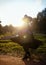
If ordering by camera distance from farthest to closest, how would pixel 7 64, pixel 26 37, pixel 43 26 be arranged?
pixel 43 26 < pixel 26 37 < pixel 7 64

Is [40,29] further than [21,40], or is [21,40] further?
[40,29]

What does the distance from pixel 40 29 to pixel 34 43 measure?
170 ft

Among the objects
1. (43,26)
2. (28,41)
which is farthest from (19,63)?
(43,26)

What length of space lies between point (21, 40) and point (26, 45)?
0.47 meters

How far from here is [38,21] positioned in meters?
63.8

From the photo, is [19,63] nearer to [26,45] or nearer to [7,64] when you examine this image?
[7,64]

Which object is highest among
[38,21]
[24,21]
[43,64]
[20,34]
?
[38,21]

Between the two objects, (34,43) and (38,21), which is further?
(38,21)

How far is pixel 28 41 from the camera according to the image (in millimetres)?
11094

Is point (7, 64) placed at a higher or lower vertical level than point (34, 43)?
lower

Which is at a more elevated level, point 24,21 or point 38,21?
point 38,21

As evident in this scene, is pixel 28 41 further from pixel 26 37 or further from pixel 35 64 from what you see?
pixel 35 64

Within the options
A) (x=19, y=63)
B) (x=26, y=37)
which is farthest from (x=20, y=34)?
(x=19, y=63)

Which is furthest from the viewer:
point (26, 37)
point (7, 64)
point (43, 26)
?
point (43, 26)
